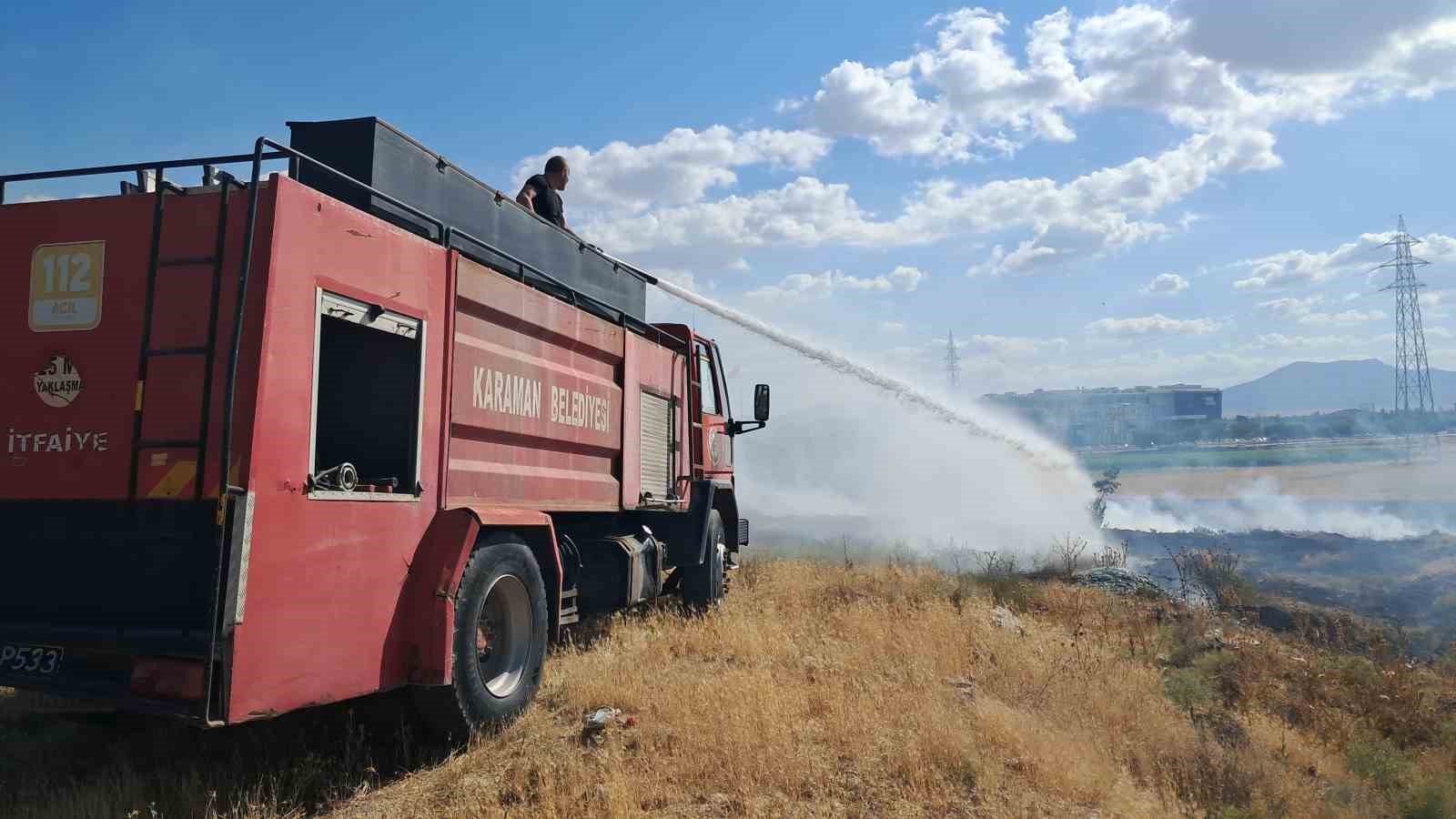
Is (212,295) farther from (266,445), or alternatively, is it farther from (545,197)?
(545,197)

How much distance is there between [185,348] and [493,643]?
267 centimetres

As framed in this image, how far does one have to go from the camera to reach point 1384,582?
22.2m

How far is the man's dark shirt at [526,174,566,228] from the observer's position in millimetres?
8836

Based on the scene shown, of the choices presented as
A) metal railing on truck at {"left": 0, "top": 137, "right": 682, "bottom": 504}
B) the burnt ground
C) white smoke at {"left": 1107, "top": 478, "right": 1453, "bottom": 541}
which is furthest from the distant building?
metal railing on truck at {"left": 0, "top": 137, "right": 682, "bottom": 504}

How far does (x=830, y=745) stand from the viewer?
5730 mm

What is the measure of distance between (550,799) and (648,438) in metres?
4.78

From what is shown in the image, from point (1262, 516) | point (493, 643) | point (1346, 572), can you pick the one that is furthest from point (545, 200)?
point (1262, 516)

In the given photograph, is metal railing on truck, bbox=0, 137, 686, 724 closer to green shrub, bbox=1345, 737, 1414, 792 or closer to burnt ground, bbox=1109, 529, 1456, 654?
green shrub, bbox=1345, 737, 1414, 792

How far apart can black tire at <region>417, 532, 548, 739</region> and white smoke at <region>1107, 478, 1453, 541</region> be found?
35.4m

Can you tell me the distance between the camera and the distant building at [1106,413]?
80.8 metres

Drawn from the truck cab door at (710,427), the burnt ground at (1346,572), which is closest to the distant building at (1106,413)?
the burnt ground at (1346,572)

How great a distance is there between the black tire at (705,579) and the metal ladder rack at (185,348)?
6955 millimetres

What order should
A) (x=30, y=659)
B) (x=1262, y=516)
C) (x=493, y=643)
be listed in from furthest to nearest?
(x=1262, y=516)
(x=493, y=643)
(x=30, y=659)

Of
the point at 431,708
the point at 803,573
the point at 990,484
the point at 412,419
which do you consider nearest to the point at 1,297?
the point at 412,419
